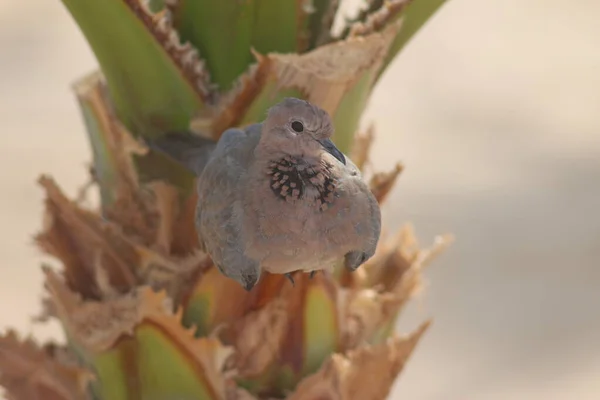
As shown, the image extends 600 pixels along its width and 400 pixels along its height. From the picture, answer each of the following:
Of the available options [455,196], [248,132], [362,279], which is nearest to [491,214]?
[455,196]

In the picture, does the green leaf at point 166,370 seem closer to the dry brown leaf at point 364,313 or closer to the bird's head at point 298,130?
the dry brown leaf at point 364,313

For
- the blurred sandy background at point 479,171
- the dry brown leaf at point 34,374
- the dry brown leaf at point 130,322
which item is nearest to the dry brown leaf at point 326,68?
the dry brown leaf at point 130,322

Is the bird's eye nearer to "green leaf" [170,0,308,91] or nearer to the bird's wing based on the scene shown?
the bird's wing

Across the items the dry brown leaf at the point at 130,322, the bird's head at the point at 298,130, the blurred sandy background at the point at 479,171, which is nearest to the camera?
the bird's head at the point at 298,130

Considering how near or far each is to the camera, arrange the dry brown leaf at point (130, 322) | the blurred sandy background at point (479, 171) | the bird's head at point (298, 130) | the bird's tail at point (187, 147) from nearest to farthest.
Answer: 1. the bird's head at point (298, 130)
2. the bird's tail at point (187, 147)
3. the dry brown leaf at point (130, 322)
4. the blurred sandy background at point (479, 171)

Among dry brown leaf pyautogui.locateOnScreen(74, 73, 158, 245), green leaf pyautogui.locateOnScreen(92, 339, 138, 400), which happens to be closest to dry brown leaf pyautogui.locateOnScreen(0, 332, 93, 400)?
green leaf pyautogui.locateOnScreen(92, 339, 138, 400)
